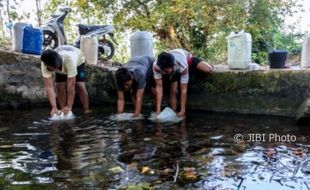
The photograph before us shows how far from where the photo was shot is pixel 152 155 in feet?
13.1

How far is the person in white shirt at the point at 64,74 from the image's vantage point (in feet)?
18.5

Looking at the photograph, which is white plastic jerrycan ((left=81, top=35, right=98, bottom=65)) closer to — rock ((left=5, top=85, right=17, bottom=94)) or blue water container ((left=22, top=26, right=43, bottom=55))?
blue water container ((left=22, top=26, right=43, bottom=55))

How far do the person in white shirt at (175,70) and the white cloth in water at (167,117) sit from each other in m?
0.10

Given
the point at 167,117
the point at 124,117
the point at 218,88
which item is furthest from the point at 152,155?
the point at 218,88

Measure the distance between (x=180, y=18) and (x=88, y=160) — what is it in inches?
267

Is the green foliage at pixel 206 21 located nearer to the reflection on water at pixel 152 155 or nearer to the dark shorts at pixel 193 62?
the dark shorts at pixel 193 62

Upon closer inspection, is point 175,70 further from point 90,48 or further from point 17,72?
point 17,72

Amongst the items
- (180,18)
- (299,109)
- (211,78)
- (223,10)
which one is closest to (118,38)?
(180,18)

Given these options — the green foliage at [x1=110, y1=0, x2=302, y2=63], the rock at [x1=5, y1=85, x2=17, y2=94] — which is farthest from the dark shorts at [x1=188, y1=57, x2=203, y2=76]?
the rock at [x1=5, y1=85, x2=17, y2=94]

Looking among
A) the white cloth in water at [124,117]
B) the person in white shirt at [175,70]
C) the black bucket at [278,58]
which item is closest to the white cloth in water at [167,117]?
the person in white shirt at [175,70]

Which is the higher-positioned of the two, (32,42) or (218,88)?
(32,42)

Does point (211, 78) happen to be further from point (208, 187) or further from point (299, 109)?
point (208, 187)

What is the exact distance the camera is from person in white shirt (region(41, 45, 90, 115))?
564 cm

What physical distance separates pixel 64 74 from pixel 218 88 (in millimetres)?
2667
